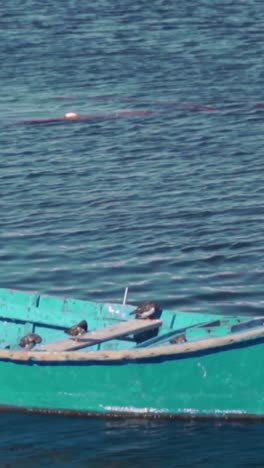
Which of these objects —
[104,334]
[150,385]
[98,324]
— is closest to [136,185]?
[98,324]

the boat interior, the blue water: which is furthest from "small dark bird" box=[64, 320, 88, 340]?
the blue water

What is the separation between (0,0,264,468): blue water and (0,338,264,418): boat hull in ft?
0.54

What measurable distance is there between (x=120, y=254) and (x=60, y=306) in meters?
4.19

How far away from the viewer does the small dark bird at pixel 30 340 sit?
14.4m

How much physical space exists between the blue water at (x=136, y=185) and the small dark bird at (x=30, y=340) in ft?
2.58

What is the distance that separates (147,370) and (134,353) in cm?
24

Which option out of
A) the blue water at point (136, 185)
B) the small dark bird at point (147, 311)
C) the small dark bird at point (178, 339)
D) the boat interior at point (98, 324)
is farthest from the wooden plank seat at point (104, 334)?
the blue water at point (136, 185)

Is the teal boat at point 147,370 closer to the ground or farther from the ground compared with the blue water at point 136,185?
closer to the ground

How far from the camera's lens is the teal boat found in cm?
1312

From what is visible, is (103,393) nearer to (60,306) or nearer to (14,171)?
(60,306)

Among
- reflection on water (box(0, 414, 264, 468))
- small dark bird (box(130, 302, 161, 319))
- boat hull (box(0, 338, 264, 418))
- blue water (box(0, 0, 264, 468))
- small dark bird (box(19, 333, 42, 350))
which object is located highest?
blue water (box(0, 0, 264, 468))

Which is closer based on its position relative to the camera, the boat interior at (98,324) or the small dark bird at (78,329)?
the boat interior at (98,324)

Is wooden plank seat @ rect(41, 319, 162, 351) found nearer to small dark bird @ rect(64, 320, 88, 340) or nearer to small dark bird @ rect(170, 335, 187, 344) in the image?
small dark bird @ rect(64, 320, 88, 340)

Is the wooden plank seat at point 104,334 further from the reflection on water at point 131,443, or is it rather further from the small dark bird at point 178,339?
the reflection on water at point 131,443
